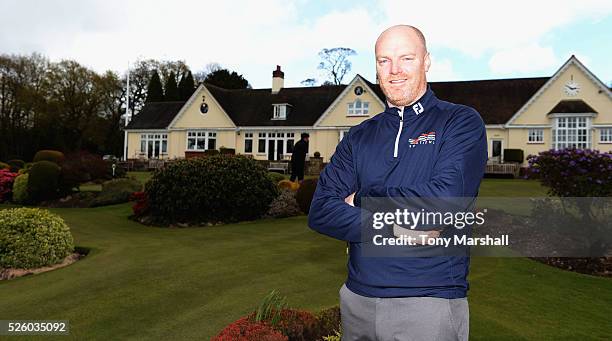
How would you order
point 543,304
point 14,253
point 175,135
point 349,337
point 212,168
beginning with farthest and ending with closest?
point 175,135
point 212,168
point 14,253
point 543,304
point 349,337

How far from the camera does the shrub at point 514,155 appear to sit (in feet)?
102

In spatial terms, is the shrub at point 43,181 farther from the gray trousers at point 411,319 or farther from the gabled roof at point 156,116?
the gabled roof at point 156,116

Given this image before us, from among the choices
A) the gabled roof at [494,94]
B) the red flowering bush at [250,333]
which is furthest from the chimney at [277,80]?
the red flowering bush at [250,333]

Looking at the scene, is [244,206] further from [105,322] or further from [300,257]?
[105,322]

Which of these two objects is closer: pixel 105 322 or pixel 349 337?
pixel 349 337

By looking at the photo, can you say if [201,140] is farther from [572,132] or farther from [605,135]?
[605,135]

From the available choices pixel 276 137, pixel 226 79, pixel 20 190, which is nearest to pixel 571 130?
pixel 276 137

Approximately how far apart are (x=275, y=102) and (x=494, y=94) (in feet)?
62.9

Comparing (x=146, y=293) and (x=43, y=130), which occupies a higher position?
(x=43, y=130)

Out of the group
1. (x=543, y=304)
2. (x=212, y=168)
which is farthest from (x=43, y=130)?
(x=543, y=304)

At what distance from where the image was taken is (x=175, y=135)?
143 feet

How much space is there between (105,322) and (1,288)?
322 centimetres

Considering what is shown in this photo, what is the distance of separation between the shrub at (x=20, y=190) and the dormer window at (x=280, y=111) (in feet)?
76.0

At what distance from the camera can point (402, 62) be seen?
7.68 feet
